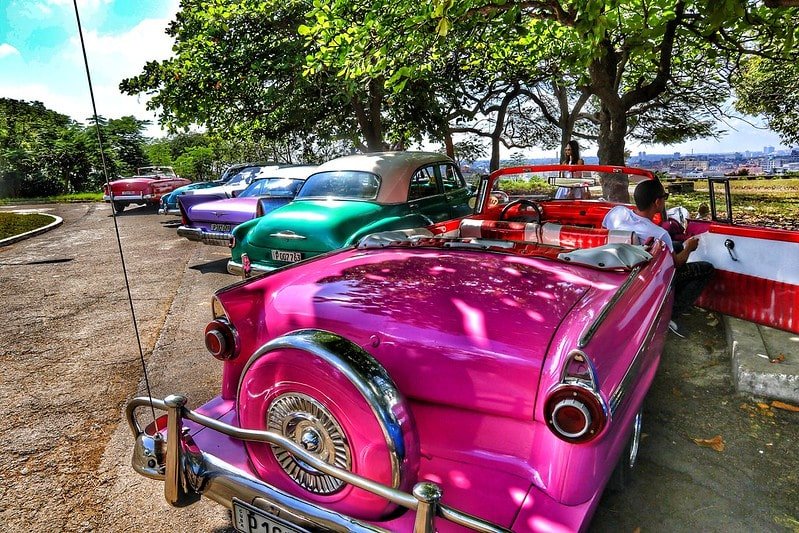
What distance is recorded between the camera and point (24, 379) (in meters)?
4.07

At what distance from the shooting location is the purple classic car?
1537mm

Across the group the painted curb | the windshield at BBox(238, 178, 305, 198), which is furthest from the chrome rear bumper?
the painted curb

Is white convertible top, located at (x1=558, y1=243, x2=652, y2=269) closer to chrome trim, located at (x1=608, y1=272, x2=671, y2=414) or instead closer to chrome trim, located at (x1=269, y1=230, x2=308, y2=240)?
chrome trim, located at (x1=608, y1=272, x2=671, y2=414)

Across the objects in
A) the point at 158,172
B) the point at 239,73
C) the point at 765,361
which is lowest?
the point at 765,361

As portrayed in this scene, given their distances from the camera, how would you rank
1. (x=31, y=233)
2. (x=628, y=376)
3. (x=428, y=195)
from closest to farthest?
(x=628, y=376), (x=428, y=195), (x=31, y=233)

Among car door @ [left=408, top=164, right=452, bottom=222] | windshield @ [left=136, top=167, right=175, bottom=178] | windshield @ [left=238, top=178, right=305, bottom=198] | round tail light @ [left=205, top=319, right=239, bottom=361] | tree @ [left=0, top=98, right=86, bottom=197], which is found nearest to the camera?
round tail light @ [left=205, top=319, right=239, bottom=361]

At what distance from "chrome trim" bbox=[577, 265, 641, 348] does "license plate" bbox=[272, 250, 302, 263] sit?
398 cm

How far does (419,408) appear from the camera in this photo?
1.76 m

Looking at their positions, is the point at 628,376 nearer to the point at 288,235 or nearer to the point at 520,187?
the point at 520,187

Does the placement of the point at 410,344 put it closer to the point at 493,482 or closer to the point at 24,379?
the point at 493,482

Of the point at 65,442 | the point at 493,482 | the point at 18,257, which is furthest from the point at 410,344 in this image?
the point at 18,257

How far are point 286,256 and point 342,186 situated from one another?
1449 mm

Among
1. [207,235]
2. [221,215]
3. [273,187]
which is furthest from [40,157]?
[221,215]

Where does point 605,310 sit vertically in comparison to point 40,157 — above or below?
below
